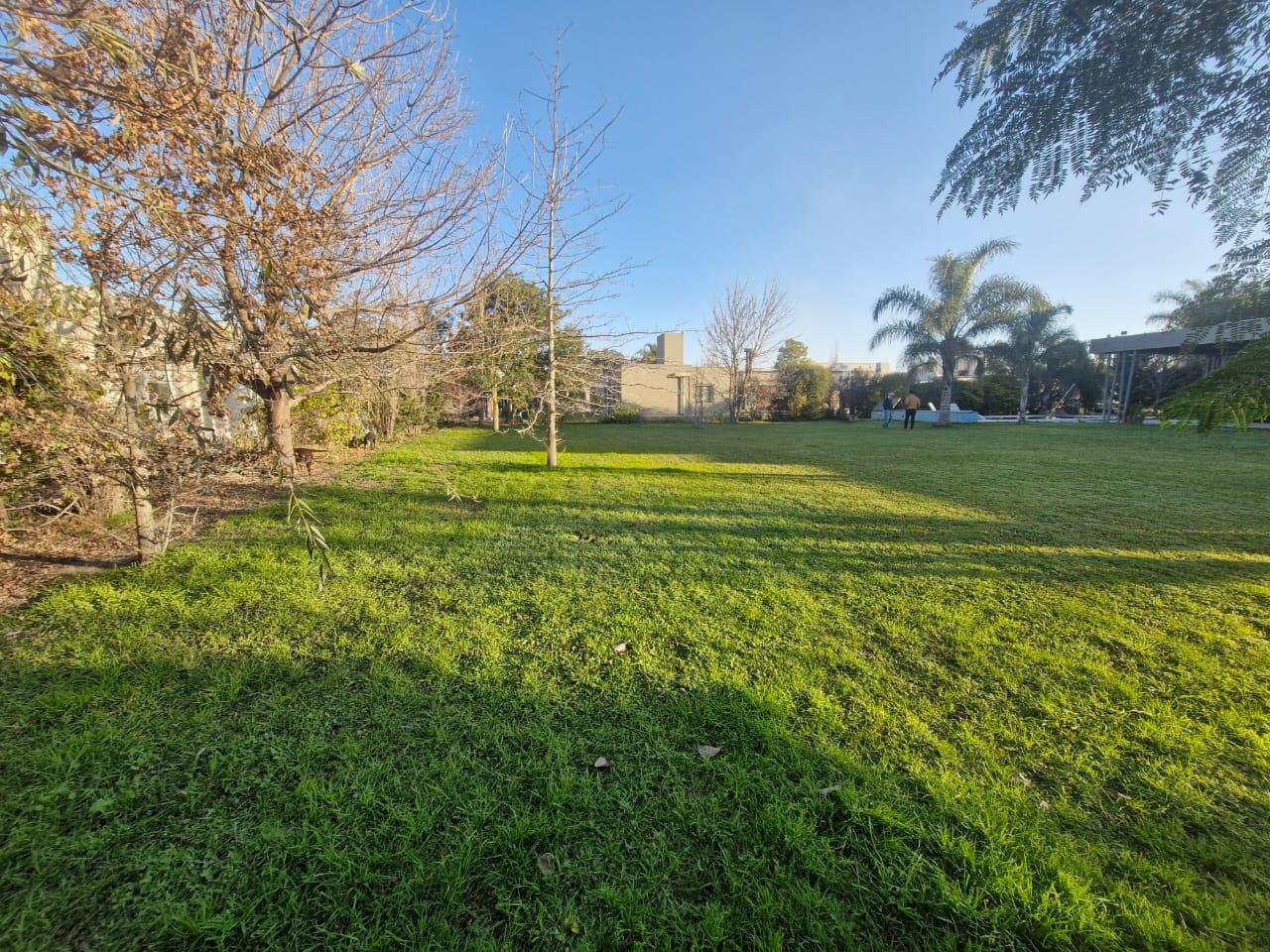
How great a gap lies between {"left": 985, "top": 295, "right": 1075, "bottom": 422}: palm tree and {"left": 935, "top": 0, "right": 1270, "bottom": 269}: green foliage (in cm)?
2322

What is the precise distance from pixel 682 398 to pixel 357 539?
83.2 feet

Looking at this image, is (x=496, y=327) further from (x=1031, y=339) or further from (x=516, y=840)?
(x=1031, y=339)

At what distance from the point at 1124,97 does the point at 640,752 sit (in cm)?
321

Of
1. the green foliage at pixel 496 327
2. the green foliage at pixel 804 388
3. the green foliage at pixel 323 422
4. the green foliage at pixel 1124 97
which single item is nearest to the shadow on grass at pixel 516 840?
the green foliage at pixel 1124 97

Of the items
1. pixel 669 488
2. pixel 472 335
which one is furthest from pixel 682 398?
pixel 472 335

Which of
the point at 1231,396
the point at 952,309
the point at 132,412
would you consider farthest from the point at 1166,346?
the point at 132,412

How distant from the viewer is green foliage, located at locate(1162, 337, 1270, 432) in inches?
71.9

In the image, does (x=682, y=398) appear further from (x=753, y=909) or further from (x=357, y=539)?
(x=753, y=909)

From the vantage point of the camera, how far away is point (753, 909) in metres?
1.35

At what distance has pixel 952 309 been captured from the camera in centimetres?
1970

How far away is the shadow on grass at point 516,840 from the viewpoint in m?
1.30

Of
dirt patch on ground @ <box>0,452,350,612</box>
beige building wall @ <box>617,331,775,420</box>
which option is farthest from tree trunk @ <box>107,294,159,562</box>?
beige building wall @ <box>617,331,775,420</box>

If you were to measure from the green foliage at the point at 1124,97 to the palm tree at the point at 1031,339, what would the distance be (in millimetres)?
23223

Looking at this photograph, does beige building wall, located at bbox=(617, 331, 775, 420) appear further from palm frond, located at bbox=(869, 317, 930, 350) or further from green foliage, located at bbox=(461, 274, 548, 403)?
green foliage, located at bbox=(461, 274, 548, 403)
